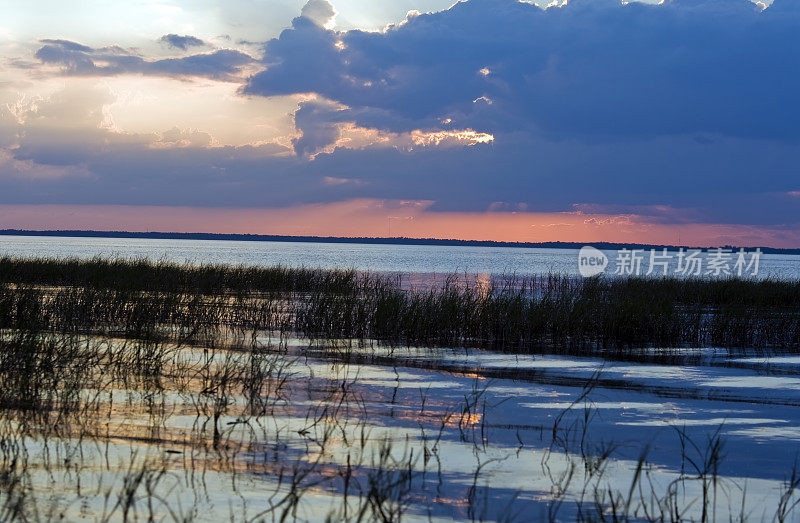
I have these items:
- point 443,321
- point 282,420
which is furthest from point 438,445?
point 443,321

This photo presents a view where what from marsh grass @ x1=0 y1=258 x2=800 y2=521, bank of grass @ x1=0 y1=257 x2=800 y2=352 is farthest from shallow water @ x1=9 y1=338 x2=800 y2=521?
bank of grass @ x1=0 y1=257 x2=800 y2=352

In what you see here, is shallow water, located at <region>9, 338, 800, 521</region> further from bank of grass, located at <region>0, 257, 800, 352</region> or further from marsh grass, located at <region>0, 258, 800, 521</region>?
bank of grass, located at <region>0, 257, 800, 352</region>

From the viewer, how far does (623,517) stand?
4660 mm

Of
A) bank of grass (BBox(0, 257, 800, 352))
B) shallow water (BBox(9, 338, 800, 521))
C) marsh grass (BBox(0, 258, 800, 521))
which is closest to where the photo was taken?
marsh grass (BBox(0, 258, 800, 521))

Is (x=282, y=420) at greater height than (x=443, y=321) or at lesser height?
lesser

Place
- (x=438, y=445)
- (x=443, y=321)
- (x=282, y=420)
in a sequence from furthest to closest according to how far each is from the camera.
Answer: (x=443, y=321) < (x=282, y=420) < (x=438, y=445)

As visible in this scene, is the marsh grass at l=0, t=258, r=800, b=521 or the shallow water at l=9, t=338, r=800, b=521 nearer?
the marsh grass at l=0, t=258, r=800, b=521

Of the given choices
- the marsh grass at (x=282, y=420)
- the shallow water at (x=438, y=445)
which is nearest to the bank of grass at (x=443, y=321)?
the marsh grass at (x=282, y=420)

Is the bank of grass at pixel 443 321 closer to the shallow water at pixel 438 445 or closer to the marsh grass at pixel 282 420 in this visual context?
the marsh grass at pixel 282 420

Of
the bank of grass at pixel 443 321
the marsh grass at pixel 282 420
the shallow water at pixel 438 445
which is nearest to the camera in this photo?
the marsh grass at pixel 282 420

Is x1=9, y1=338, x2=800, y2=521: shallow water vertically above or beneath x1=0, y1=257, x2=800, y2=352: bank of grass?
beneath

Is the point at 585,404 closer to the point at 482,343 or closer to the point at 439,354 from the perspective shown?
the point at 439,354

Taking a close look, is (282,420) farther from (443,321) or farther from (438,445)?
(443,321)

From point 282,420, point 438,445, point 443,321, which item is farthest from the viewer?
point 443,321
